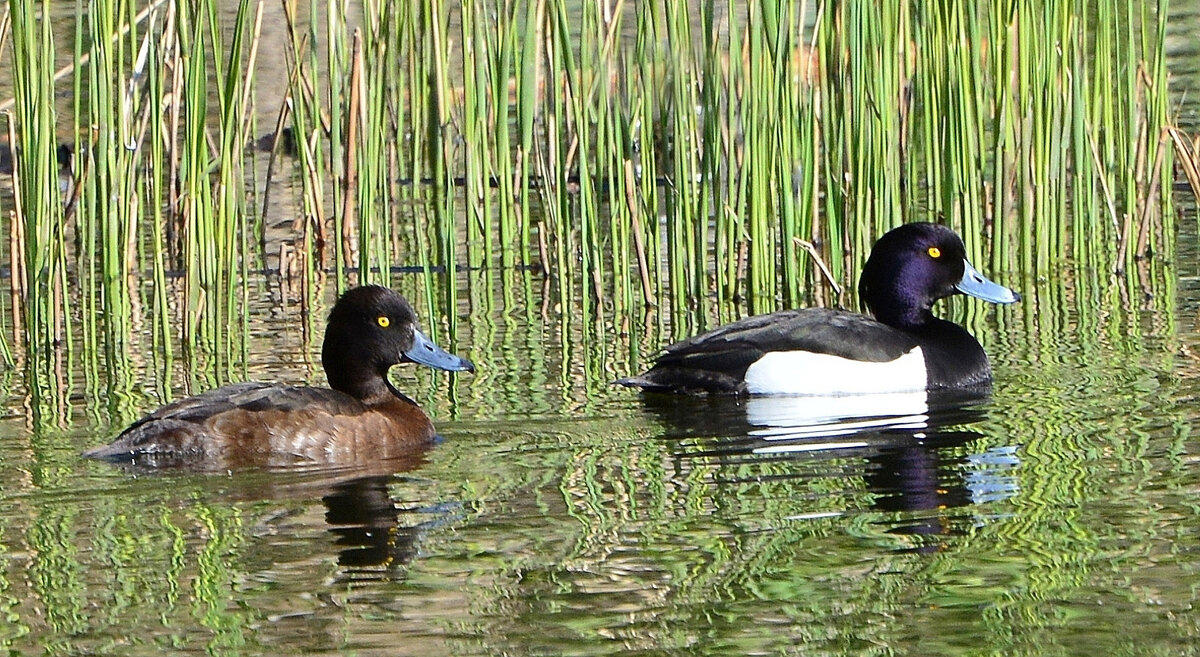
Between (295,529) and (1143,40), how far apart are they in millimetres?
5718

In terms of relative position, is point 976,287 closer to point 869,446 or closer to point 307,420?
point 869,446

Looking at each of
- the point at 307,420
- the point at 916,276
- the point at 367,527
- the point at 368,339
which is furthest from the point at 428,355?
the point at 916,276

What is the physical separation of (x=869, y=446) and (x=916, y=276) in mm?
2157

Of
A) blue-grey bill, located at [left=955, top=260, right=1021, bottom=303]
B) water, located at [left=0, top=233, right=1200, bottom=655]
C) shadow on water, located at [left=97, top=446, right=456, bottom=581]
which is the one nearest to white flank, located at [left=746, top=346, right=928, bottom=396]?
water, located at [left=0, top=233, right=1200, bottom=655]

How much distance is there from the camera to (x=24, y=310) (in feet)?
31.4

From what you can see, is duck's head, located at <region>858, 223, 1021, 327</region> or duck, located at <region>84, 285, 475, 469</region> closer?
duck, located at <region>84, 285, 475, 469</region>

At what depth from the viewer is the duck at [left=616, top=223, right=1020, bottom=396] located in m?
8.56

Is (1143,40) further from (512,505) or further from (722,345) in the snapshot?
(512,505)

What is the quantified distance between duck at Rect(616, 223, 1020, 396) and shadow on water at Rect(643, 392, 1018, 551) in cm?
9

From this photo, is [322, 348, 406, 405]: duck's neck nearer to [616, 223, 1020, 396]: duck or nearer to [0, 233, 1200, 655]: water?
[0, 233, 1200, 655]: water

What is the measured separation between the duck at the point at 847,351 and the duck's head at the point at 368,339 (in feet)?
3.08

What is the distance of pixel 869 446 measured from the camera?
7348mm

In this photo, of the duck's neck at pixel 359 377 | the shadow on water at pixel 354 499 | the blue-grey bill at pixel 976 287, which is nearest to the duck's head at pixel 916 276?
the blue-grey bill at pixel 976 287

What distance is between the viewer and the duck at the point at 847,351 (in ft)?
28.1
